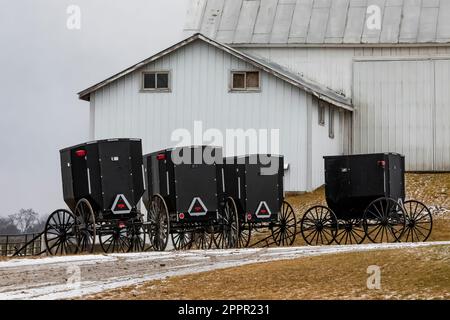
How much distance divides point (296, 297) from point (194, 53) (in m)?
24.6

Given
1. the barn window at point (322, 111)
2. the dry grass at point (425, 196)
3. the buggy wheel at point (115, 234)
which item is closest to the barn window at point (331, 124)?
the barn window at point (322, 111)

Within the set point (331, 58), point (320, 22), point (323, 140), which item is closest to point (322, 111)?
point (323, 140)

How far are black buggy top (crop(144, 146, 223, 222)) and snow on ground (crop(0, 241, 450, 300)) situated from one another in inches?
102

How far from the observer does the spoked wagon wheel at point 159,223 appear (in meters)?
25.1

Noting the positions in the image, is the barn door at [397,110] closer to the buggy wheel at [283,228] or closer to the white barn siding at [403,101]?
the white barn siding at [403,101]

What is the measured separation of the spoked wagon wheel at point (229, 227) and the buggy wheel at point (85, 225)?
3302 mm

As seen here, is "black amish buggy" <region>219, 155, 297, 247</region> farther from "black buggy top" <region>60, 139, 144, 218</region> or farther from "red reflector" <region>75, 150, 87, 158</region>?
"red reflector" <region>75, 150, 87, 158</region>

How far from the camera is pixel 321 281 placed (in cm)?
1580

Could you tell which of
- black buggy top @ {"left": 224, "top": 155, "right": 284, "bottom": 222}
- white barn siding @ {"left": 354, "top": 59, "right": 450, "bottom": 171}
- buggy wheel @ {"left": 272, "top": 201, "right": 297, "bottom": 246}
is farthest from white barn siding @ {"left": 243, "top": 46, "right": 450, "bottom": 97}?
black buggy top @ {"left": 224, "top": 155, "right": 284, "bottom": 222}

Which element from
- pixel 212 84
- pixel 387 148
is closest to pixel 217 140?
pixel 212 84

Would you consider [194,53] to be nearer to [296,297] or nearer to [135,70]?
[135,70]

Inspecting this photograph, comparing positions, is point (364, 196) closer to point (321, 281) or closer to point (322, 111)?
point (322, 111)

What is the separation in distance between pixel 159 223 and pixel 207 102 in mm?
13356

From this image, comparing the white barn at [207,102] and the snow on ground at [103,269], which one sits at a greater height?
the white barn at [207,102]
